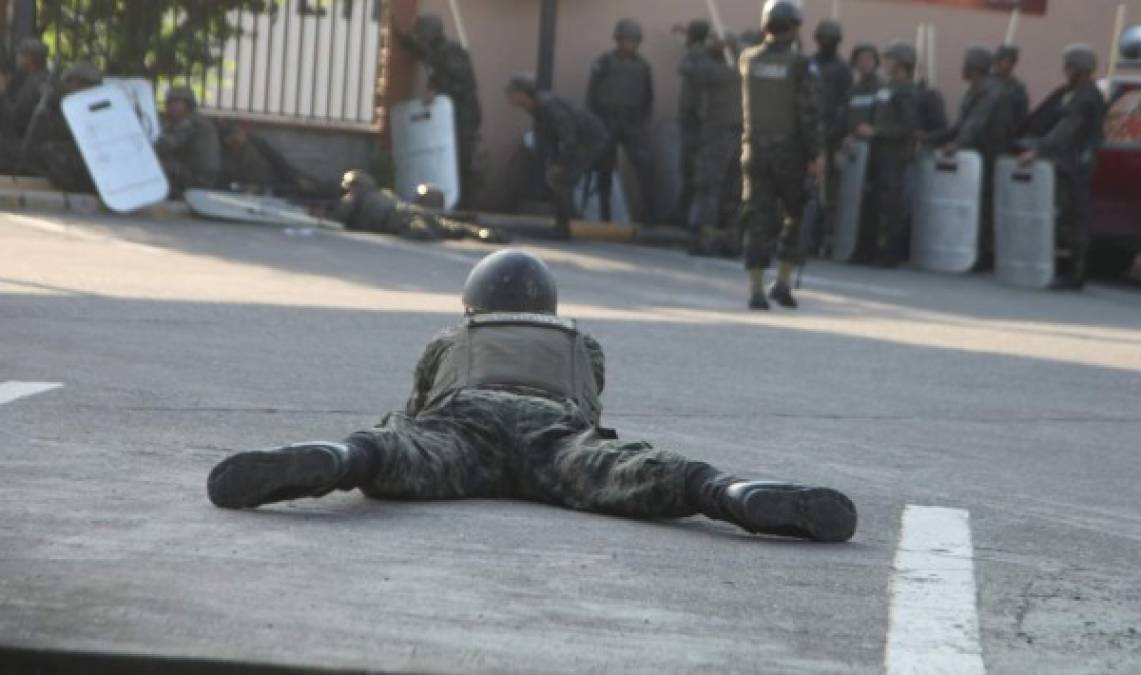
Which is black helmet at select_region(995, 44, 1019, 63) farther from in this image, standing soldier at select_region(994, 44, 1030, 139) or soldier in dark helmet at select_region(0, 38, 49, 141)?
soldier in dark helmet at select_region(0, 38, 49, 141)

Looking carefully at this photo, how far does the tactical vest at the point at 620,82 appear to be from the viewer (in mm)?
22812

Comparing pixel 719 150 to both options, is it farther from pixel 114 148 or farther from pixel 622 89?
pixel 114 148

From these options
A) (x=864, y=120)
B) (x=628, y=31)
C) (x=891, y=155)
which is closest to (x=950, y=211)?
(x=891, y=155)

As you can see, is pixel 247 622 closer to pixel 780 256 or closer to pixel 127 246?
pixel 780 256

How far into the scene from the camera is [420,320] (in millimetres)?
12914

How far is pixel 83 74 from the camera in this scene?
20672mm

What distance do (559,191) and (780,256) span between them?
651 centimetres

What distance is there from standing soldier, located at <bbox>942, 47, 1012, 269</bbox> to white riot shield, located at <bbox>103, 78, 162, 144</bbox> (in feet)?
23.1

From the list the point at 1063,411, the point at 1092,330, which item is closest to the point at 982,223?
the point at 1092,330

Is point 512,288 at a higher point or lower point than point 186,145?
higher

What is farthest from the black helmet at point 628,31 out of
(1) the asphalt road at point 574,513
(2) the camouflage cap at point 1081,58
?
(1) the asphalt road at point 574,513

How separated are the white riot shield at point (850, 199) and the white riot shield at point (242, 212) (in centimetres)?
467

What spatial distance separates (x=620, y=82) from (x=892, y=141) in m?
2.88

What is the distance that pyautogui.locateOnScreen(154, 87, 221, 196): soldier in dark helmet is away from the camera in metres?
21.2
